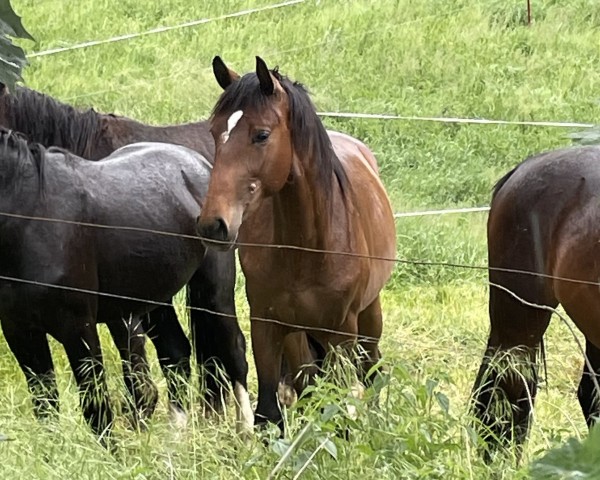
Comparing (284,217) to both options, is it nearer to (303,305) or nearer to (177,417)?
(303,305)

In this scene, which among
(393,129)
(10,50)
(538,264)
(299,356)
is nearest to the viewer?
(10,50)

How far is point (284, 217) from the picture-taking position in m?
4.77

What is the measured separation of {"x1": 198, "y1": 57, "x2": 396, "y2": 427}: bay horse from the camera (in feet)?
14.4

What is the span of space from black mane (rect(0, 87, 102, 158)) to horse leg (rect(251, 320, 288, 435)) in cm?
233

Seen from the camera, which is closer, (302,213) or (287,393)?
(302,213)

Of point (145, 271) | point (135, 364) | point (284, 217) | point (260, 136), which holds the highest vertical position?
point (260, 136)

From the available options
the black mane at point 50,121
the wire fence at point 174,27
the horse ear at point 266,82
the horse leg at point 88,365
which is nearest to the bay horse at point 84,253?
the horse leg at point 88,365

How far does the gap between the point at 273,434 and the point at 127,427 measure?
146 centimetres

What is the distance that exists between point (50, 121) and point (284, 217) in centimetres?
236

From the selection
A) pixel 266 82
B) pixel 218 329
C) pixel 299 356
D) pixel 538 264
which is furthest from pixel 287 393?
pixel 266 82

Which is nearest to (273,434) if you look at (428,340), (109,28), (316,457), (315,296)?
(316,457)

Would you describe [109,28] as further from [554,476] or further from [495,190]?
[554,476]

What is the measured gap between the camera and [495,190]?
514 cm

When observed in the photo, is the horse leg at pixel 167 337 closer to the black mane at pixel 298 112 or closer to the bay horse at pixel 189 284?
the bay horse at pixel 189 284
